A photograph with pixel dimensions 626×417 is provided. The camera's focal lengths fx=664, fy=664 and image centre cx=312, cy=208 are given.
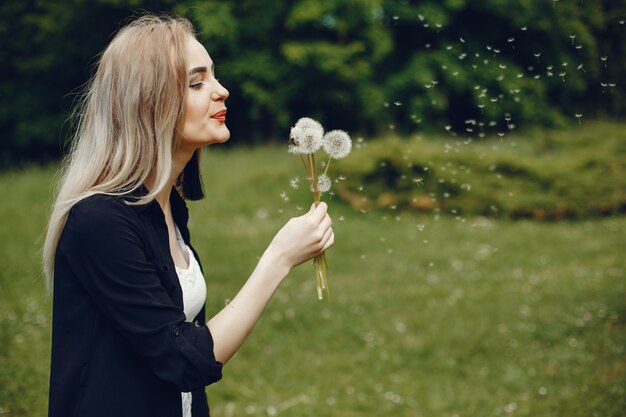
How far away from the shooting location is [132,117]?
1912mm

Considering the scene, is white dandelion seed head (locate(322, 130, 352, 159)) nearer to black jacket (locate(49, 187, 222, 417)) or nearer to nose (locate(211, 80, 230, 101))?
nose (locate(211, 80, 230, 101))

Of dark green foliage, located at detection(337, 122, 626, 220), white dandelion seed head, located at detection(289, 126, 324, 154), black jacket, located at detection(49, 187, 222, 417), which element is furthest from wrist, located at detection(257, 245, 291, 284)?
dark green foliage, located at detection(337, 122, 626, 220)

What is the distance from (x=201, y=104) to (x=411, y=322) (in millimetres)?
4279

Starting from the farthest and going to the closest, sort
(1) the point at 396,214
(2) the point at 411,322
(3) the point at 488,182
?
(3) the point at 488,182 < (1) the point at 396,214 < (2) the point at 411,322

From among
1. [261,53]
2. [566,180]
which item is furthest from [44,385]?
[261,53]

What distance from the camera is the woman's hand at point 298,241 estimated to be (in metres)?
1.99

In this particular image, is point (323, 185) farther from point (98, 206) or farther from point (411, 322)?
point (411, 322)

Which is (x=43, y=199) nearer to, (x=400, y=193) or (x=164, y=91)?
(x=400, y=193)

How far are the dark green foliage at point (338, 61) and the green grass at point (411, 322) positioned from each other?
5.74 metres

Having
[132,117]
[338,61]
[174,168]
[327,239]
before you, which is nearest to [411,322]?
[327,239]

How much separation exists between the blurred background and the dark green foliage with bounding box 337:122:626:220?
3cm

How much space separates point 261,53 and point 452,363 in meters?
14.6

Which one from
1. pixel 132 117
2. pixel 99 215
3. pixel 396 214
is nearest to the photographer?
pixel 99 215

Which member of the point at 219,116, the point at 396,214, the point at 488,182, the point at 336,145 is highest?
the point at 219,116
